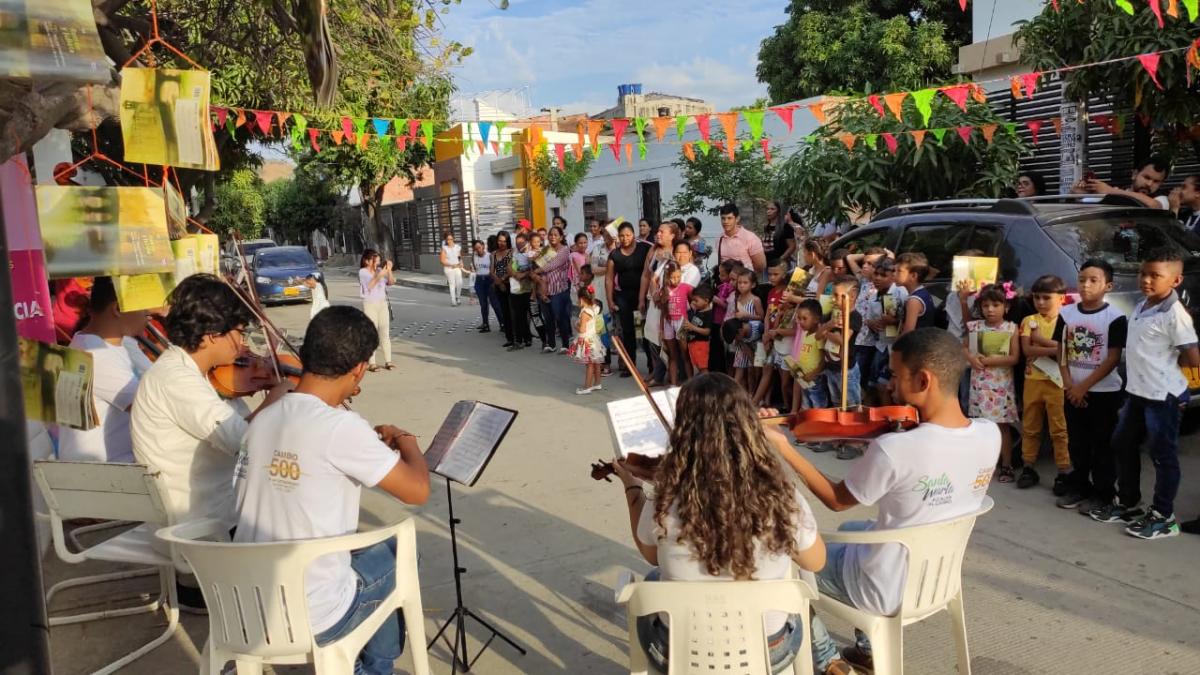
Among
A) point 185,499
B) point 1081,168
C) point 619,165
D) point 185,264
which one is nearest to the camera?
point 185,499

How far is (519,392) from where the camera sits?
29.8ft

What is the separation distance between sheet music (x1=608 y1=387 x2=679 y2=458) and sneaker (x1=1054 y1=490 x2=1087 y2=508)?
9.35 ft

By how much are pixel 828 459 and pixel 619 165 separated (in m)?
18.1

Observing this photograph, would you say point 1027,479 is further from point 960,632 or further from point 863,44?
point 863,44

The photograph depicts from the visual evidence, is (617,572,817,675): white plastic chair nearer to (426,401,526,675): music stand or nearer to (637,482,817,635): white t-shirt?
(637,482,817,635): white t-shirt

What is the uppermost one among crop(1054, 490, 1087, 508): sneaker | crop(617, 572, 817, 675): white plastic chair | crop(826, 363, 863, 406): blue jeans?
crop(617, 572, 817, 675): white plastic chair

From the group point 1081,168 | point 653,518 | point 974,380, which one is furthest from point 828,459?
point 1081,168

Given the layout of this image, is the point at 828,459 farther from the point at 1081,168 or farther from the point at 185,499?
the point at 1081,168

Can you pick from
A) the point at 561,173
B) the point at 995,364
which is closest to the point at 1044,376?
the point at 995,364

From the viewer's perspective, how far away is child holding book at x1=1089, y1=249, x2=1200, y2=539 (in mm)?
4340

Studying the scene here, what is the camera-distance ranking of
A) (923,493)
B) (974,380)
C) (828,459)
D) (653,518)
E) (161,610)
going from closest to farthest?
(653,518), (923,493), (161,610), (974,380), (828,459)

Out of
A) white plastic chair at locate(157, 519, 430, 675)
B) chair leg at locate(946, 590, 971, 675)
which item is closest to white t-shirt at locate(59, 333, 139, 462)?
white plastic chair at locate(157, 519, 430, 675)

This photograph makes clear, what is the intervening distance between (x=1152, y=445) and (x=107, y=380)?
17.1 ft

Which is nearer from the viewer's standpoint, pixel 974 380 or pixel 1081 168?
pixel 974 380
